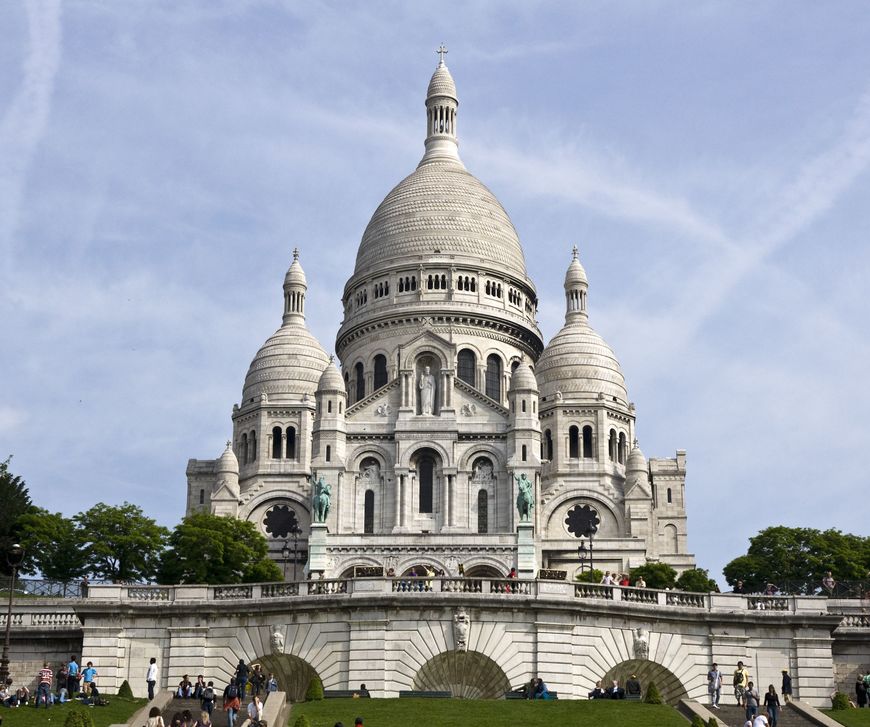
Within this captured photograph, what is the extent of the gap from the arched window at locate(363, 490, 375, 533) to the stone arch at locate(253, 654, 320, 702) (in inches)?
2157

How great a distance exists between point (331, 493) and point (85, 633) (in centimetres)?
5329

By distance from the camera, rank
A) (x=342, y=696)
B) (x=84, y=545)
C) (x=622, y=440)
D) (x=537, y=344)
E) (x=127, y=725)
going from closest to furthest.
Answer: (x=127, y=725)
(x=342, y=696)
(x=84, y=545)
(x=622, y=440)
(x=537, y=344)

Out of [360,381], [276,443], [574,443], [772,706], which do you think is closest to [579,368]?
[574,443]

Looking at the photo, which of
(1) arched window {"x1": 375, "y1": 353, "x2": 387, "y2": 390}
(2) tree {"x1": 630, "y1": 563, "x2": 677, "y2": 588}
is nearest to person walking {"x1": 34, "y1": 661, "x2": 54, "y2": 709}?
(2) tree {"x1": 630, "y1": 563, "x2": 677, "y2": 588}

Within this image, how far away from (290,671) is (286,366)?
69.6m

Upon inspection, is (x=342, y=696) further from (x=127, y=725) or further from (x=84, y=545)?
(x=84, y=545)

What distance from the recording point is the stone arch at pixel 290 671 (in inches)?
1925

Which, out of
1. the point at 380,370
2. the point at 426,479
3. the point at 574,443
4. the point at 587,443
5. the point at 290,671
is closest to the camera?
the point at 290,671

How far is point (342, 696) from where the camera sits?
4666 centimetres

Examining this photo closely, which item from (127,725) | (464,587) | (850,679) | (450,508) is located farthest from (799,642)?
(450,508)

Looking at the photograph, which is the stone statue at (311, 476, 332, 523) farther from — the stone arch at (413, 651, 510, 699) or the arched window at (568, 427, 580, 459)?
the stone arch at (413, 651, 510, 699)

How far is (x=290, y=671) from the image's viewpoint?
49375mm

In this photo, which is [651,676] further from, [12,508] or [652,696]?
[12,508]

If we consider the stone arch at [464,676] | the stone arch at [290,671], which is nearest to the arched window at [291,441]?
the stone arch at [290,671]
